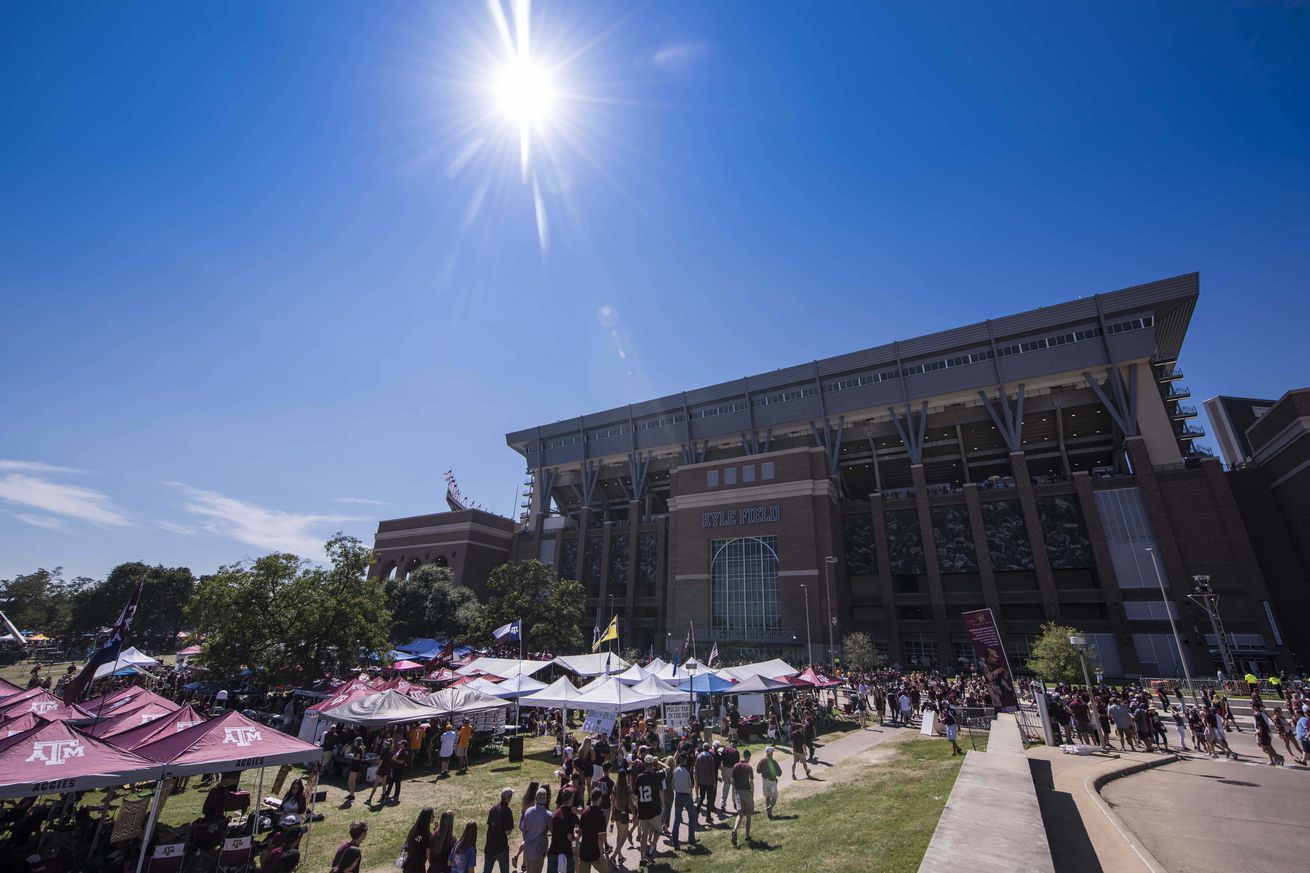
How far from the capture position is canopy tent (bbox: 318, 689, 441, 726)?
54.3 ft

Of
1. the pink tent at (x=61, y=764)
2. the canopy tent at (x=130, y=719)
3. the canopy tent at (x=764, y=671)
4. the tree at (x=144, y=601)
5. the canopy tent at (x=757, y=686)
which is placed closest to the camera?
the pink tent at (x=61, y=764)

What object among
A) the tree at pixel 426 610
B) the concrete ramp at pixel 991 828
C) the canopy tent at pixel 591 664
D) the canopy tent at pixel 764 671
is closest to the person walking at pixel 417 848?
the concrete ramp at pixel 991 828

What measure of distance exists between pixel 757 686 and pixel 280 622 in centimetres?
2192

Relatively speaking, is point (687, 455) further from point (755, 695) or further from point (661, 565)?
point (755, 695)

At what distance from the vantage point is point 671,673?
1064 inches

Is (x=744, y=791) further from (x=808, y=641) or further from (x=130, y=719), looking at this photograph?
(x=808, y=641)

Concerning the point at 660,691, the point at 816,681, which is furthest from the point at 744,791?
the point at 816,681

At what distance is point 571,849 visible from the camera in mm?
8914

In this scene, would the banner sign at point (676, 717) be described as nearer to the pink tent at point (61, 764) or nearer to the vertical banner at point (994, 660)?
the vertical banner at point (994, 660)

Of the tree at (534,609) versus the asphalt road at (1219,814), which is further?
the tree at (534,609)

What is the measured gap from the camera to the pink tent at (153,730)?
Answer: 10.7 metres

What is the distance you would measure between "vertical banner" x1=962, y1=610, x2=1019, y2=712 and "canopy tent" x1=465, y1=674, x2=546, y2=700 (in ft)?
53.1

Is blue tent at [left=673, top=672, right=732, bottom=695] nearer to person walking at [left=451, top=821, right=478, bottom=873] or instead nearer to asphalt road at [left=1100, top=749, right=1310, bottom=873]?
asphalt road at [left=1100, top=749, right=1310, bottom=873]

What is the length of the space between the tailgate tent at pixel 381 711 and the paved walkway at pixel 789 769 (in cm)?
816
